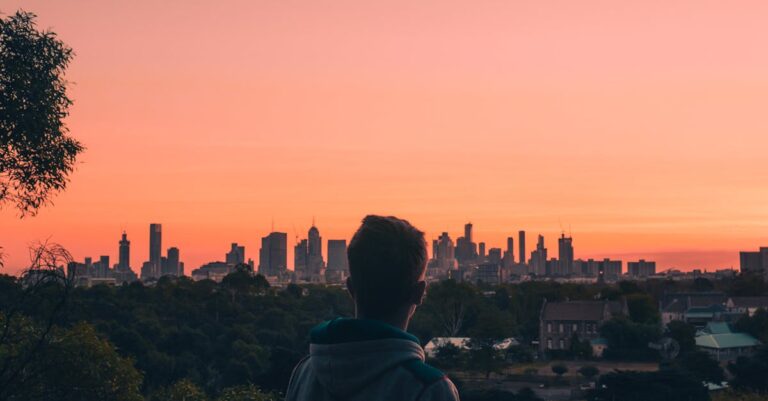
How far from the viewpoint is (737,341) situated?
319ft

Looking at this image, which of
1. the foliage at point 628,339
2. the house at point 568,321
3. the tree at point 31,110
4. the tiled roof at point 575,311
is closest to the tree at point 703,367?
the foliage at point 628,339

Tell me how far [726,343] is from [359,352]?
99214mm

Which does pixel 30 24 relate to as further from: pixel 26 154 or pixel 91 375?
pixel 91 375

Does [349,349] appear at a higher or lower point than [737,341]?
higher

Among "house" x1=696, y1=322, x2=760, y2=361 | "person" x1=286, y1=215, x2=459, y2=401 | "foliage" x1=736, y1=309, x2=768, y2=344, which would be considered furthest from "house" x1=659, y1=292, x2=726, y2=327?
"person" x1=286, y1=215, x2=459, y2=401

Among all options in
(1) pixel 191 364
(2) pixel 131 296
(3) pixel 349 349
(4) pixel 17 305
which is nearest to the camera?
(3) pixel 349 349

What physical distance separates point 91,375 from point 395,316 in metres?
19.7

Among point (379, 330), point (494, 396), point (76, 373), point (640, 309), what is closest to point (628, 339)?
point (640, 309)

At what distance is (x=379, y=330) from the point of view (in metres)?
3.36

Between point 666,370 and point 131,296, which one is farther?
point 131,296

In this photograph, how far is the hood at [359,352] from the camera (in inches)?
131

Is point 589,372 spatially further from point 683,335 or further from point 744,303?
point 744,303

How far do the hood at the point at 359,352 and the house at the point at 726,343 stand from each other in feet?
308

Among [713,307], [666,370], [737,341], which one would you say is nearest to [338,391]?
[666,370]
